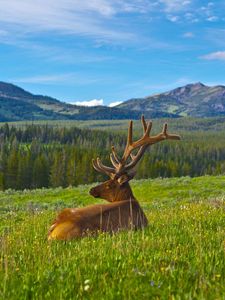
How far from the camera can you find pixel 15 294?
471 cm

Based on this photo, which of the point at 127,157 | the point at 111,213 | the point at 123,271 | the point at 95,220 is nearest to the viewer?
the point at 123,271

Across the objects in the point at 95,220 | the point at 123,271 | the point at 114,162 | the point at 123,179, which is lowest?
the point at 95,220

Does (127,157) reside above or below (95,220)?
above

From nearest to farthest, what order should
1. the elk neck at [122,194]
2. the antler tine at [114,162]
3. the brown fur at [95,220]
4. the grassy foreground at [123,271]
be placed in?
the grassy foreground at [123,271]
the brown fur at [95,220]
the elk neck at [122,194]
the antler tine at [114,162]

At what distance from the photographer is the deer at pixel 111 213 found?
971 cm

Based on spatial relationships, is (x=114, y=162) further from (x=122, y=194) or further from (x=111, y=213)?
(x=111, y=213)

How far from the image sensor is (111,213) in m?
10.6

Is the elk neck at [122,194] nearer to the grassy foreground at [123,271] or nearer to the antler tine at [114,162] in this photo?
the antler tine at [114,162]

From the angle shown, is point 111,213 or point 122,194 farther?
point 122,194

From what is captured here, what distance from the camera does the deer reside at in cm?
971

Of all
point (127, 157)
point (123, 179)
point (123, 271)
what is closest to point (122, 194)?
point (123, 179)

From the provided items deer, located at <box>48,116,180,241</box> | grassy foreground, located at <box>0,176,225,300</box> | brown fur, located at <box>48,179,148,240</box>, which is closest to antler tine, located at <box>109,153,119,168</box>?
deer, located at <box>48,116,180,241</box>

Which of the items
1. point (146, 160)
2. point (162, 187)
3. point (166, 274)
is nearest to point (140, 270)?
point (166, 274)

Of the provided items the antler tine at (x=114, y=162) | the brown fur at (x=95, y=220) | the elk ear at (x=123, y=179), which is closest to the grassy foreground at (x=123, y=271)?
the brown fur at (x=95, y=220)
